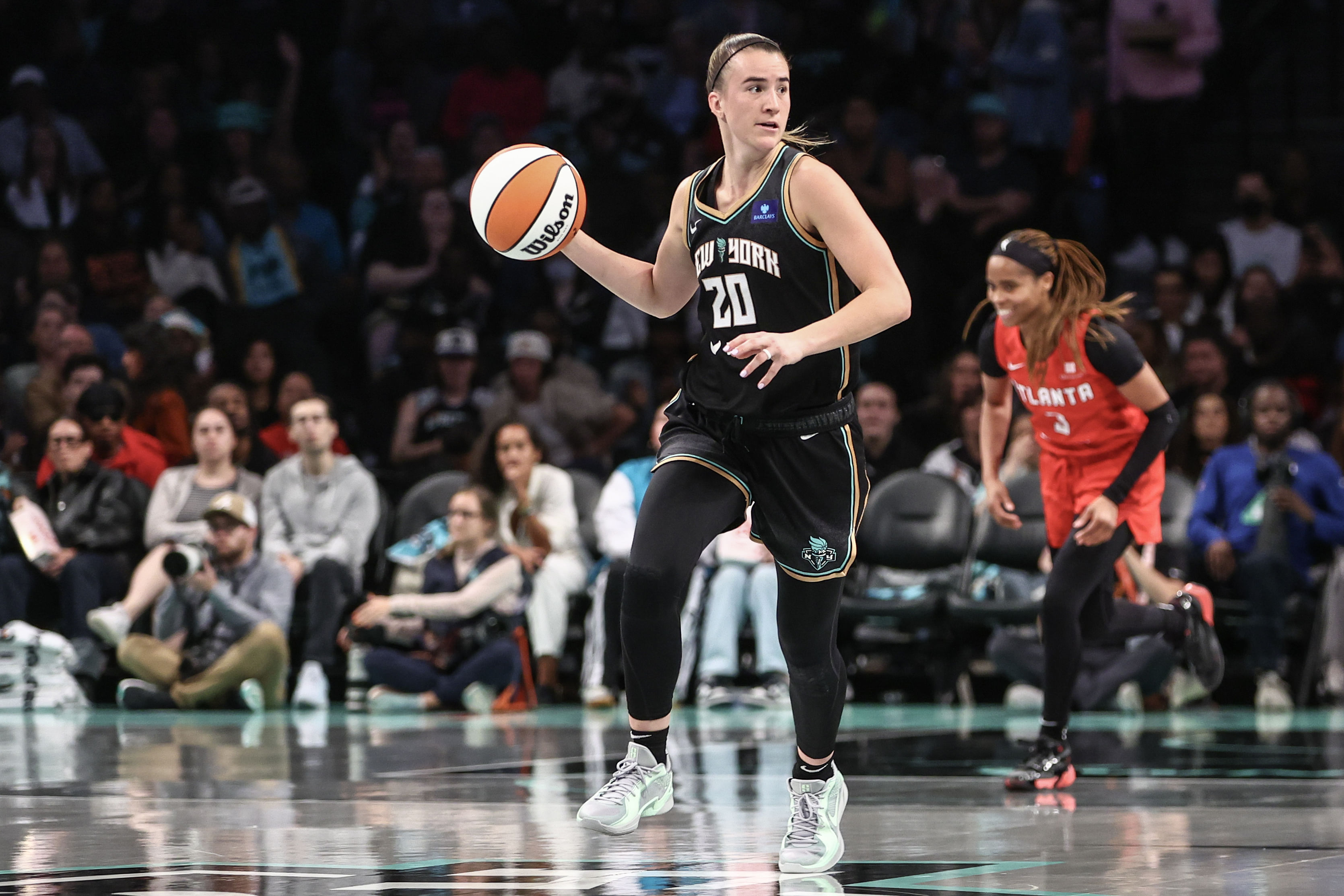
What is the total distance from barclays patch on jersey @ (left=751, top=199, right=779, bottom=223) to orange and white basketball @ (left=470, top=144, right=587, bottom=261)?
0.48 metres

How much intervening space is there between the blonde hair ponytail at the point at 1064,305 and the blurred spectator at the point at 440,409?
20.9ft

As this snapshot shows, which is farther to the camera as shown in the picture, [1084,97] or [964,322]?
[1084,97]

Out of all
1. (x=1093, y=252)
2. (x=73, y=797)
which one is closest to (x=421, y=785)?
(x=73, y=797)

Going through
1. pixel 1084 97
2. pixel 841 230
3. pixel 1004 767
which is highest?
pixel 1084 97

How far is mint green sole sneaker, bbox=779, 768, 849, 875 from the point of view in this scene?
450 centimetres

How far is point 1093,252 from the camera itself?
13359 millimetres

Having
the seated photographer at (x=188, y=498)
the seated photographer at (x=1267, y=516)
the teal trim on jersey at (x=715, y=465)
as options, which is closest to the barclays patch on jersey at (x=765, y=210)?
the teal trim on jersey at (x=715, y=465)

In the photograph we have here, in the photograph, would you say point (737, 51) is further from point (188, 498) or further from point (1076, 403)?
point (188, 498)

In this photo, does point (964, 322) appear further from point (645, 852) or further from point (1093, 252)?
point (645, 852)

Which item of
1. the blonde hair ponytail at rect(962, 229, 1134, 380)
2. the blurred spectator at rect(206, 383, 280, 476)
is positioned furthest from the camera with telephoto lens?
the blonde hair ponytail at rect(962, 229, 1134, 380)

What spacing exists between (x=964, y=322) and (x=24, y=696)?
21.1 feet

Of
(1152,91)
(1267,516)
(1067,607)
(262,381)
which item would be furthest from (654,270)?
(1152,91)

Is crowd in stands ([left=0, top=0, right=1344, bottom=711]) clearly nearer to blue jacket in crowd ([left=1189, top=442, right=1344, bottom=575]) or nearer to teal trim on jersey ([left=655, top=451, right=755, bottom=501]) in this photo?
blue jacket in crowd ([left=1189, top=442, right=1344, bottom=575])

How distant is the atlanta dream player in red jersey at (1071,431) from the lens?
6.56 m
